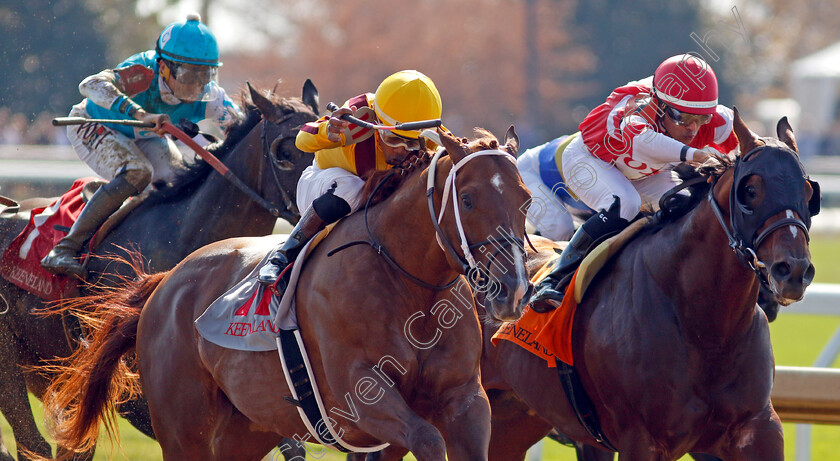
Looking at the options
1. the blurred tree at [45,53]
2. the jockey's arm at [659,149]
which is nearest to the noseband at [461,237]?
the jockey's arm at [659,149]

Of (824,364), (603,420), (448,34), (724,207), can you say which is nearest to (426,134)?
(724,207)

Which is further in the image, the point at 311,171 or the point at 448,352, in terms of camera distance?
the point at 311,171

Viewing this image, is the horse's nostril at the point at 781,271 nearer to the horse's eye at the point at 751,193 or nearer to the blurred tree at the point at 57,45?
the horse's eye at the point at 751,193

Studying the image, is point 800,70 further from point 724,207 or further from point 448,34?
point 724,207

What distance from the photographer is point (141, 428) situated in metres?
5.65

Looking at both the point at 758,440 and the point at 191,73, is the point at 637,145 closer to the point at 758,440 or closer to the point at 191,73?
the point at 758,440

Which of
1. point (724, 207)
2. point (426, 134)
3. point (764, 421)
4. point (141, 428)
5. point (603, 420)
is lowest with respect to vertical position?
point (141, 428)

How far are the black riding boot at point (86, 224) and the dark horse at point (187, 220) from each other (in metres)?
0.10

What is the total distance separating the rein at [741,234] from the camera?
369cm

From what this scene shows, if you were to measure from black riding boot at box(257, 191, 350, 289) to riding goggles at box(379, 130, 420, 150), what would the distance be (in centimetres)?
29

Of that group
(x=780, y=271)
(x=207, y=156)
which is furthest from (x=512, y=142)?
(x=207, y=156)

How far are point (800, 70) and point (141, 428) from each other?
30.9m

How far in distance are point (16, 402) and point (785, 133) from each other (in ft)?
13.9

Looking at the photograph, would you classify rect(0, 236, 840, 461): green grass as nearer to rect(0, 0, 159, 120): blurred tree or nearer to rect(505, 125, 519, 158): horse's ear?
rect(505, 125, 519, 158): horse's ear
